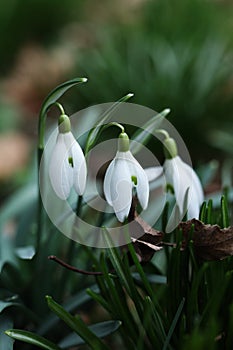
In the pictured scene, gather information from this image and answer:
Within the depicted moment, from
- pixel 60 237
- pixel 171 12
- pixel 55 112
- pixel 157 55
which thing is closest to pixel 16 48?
pixel 55 112

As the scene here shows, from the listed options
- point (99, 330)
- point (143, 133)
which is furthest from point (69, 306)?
point (143, 133)

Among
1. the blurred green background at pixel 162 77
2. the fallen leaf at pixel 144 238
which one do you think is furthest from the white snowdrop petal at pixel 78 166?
the blurred green background at pixel 162 77

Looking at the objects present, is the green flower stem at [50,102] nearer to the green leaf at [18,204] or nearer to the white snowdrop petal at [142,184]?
the white snowdrop petal at [142,184]

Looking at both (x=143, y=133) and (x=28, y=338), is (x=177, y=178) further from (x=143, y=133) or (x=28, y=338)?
(x=28, y=338)

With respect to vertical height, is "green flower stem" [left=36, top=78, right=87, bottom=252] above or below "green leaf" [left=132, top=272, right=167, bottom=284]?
above

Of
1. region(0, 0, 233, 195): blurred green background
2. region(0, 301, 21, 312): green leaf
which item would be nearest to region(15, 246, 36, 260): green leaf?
region(0, 301, 21, 312): green leaf

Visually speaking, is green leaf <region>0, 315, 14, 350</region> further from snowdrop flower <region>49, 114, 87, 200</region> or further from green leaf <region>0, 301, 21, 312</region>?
snowdrop flower <region>49, 114, 87, 200</region>

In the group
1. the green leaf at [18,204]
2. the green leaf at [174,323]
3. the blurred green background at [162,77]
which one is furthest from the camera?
the blurred green background at [162,77]
